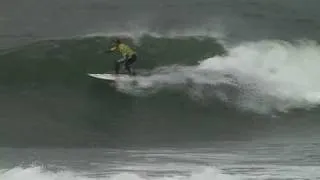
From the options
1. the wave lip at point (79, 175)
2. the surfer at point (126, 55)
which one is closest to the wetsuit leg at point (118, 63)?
the surfer at point (126, 55)

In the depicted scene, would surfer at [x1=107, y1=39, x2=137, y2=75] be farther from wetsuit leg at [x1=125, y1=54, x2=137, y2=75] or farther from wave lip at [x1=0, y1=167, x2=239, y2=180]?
wave lip at [x1=0, y1=167, x2=239, y2=180]

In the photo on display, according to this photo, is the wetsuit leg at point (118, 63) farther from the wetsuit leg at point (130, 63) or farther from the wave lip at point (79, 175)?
the wave lip at point (79, 175)

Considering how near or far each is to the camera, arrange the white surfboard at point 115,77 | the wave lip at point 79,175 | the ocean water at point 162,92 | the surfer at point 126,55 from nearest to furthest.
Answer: the wave lip at point 79,175 < the ocean water at point 162,92 < the surfer at point 126,55 < the white surfboard at point 115,77

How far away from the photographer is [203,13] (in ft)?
93.0

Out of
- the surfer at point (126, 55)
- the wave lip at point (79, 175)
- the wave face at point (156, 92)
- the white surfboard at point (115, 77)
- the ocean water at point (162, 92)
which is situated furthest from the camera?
the white surfboard at point (115, 77)

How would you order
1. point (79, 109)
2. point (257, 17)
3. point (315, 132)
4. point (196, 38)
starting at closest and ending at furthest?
point (315, 132)
point (79, 109)
point (196, 38)
point (257, 17)

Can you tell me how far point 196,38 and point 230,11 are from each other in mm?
3922

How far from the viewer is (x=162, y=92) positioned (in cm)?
2097

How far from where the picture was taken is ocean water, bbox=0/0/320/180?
16891mm

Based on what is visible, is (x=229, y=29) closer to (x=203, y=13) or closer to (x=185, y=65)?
(x=203, y=13)

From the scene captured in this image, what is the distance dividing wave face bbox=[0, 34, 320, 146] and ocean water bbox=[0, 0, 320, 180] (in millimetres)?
39

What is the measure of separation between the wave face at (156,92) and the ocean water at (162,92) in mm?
39

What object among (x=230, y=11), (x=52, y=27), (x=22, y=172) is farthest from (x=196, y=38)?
(x=22, y=172)

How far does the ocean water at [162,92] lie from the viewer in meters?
16.9
